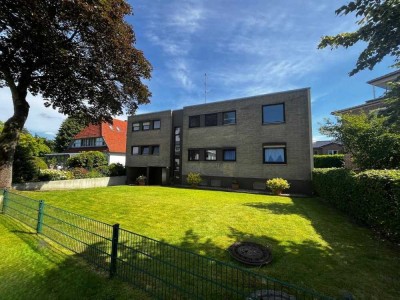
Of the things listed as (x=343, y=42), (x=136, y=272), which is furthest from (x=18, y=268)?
(x=343, y=42)

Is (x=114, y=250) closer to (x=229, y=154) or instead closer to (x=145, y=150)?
(x=229, y=154)

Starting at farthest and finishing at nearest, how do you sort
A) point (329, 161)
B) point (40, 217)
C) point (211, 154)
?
point (329, 161) → point (211, 154) → point (40, 217)

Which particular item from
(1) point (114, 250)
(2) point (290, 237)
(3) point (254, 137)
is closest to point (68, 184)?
(3) point (254, 137)

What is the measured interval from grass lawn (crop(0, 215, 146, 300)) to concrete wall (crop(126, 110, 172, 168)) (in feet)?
62.3

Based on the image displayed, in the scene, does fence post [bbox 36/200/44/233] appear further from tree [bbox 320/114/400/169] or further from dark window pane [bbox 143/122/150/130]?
dark window pane [bbox 143/122/150/130]

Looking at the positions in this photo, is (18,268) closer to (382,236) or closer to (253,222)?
(253,222)

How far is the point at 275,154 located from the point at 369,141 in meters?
7.66

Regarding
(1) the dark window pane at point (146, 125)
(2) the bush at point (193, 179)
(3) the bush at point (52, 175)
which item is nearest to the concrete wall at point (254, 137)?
(2) the bush at point (193, 179)

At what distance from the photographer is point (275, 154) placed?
19266 millimetres

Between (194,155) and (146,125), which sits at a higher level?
(146,125)

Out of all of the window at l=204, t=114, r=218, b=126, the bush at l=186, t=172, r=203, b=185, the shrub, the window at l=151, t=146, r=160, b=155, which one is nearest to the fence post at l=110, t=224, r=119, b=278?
the shrub

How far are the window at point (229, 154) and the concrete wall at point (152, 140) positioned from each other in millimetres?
6800

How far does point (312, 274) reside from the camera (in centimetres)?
505

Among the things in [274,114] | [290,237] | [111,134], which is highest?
[111,134]
